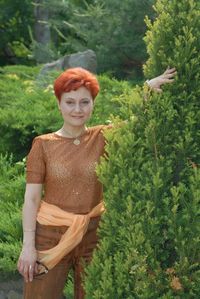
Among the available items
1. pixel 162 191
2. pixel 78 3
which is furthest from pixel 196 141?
pixel 78 3

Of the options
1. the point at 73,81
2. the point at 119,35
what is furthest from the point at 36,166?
the point at 119,35

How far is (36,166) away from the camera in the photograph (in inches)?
120

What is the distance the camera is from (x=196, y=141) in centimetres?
261

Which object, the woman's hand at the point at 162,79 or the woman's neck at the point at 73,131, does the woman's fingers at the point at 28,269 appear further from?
the woman's hand at the point at 162,79

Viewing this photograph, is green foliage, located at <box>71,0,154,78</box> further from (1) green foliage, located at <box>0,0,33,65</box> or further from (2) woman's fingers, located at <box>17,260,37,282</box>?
(1) green foliage, located at <box>0,0,33,65</box>

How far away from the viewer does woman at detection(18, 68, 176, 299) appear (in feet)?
9.89

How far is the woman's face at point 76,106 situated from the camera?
9.98 feet

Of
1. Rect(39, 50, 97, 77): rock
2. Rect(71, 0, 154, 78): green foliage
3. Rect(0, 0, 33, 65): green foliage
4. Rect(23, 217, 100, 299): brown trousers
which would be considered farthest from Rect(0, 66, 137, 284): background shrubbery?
Rect(0, 0, 33, 65): green foliage

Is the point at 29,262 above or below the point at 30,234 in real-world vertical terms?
below

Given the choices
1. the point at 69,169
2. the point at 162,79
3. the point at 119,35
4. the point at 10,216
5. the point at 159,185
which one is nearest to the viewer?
the point at 159,185

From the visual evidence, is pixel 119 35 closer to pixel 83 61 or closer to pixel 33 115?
pixel 83 61

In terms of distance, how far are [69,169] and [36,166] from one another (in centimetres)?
17

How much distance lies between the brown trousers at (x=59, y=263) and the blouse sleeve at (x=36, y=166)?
23 centimetres

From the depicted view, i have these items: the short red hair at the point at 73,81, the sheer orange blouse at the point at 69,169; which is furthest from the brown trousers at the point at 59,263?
the short red hair at the point at 73,81
